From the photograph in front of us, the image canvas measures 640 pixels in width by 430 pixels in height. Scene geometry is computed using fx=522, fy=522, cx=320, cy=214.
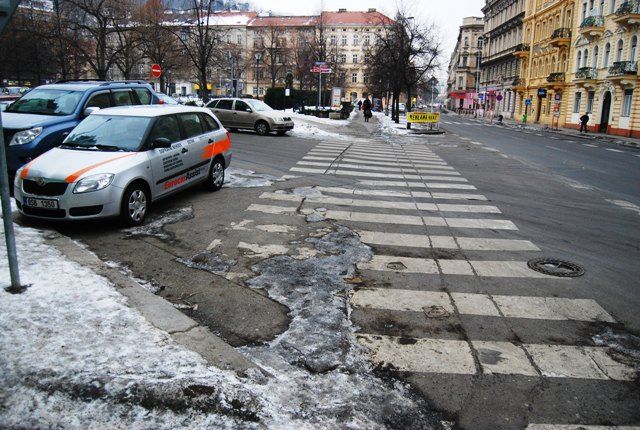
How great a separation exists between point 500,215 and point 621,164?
13495 mm

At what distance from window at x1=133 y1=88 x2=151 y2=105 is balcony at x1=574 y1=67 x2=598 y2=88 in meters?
41.8

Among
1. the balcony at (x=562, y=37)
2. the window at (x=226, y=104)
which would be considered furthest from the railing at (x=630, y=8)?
the window at (x=226, y=104)

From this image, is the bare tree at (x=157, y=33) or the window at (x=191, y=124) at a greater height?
the bare tree at (x=157, y=33)

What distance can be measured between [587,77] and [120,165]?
151ft

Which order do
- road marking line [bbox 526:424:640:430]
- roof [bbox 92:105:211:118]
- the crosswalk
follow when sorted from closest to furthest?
road marking line [bbox 526:424:640:430] < the crosswalk < roof [bbox 92:105:211:118]

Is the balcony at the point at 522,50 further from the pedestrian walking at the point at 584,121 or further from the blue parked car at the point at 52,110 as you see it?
the blue parked car at the point at 52,110

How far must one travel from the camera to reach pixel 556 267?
674 centimetres

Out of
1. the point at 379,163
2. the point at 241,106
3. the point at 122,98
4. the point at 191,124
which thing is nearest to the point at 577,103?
the point at 241,106

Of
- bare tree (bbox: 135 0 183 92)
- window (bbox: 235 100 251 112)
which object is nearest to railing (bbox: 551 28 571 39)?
bare tree (bbox: 135 0 183 92)

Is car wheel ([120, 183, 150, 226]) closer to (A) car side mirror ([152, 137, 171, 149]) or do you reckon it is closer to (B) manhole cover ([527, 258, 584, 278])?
(A) car side mirror ([152, 137, 171, 149])

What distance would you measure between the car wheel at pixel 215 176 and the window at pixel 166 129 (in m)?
1.37

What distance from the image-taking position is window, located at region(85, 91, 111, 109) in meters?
11.2

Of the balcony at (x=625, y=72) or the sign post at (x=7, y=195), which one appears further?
the balcony at (x=625, y=72)

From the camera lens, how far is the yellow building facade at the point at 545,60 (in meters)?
51.7
